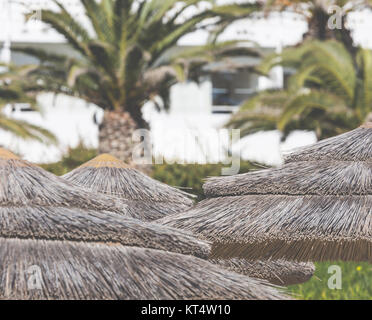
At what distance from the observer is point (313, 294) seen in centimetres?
1020

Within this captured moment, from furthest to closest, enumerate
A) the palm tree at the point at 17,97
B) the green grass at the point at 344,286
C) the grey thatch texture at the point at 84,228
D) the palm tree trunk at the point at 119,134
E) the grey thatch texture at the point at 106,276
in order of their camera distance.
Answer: the palm tree trunk at the point at 119,134, the palm tree at the point at 17,97, the green grass at the point at 344,286, the grey thatch texture at the point at 84,228, the grey thatch texture at the point at 106,276

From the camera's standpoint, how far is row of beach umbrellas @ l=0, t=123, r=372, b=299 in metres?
4.27

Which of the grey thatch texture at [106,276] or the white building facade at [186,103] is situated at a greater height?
the white building facade at [186,103]

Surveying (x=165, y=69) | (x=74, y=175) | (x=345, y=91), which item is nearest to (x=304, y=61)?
(x=345, y=91)

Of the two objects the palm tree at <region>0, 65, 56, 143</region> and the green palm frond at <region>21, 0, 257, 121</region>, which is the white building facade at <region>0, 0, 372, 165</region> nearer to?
the palm tree at <region>0, 65, 56, 143</region>

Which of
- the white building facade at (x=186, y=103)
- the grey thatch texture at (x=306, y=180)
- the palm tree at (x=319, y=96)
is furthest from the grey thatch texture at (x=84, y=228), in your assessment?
the white building facade at (x=186, y=103)

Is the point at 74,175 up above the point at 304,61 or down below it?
below

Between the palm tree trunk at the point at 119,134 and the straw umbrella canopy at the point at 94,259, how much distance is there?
12.0m

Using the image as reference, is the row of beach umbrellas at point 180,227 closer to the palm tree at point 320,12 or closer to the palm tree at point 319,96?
the palm tree at point 319,96

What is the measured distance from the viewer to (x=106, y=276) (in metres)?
4.27

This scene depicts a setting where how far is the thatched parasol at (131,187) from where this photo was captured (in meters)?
7.39
